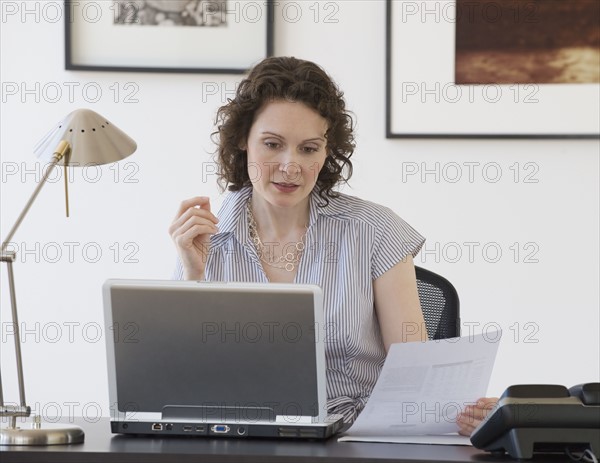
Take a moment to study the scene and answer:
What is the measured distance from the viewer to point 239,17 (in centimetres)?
247

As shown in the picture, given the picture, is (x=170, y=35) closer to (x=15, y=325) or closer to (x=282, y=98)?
(x=282, y=98)

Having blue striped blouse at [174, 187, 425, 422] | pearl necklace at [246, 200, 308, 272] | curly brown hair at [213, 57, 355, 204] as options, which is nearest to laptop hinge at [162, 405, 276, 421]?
blue striped blouse at [174, 187, 425, 422]

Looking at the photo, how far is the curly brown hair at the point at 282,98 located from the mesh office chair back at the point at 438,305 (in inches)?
10.8

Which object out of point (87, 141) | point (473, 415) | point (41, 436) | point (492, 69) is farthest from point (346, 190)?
point (41, 436)

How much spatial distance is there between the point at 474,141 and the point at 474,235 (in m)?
0.25

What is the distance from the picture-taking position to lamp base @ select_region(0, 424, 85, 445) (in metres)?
1.35

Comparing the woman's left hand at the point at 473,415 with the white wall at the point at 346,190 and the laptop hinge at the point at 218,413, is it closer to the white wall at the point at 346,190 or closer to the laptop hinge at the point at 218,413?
the laptop hinge at the point at 218,413

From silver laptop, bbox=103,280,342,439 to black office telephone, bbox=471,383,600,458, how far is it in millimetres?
262

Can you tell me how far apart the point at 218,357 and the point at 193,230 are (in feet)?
1.61

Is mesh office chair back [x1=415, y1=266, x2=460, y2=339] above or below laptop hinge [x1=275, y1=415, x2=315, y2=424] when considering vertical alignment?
above

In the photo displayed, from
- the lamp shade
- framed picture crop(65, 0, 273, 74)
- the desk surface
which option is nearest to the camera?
the desk surface

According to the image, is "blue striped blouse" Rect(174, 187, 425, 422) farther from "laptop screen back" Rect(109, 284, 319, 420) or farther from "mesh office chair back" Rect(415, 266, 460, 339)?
"laptop screen back" Rect(109, 284, 319, 420)

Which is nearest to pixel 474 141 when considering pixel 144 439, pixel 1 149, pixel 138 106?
pixel 138 106

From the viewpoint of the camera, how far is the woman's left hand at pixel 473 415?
1.44 m
